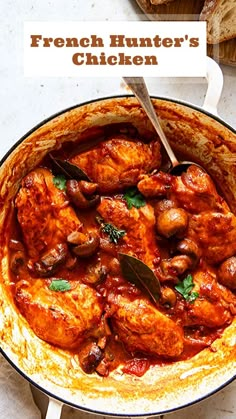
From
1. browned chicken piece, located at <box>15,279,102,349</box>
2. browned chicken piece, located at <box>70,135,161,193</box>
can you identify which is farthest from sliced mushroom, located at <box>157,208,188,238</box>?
browned chicken piece, located at <box>15,279,102,349</box>

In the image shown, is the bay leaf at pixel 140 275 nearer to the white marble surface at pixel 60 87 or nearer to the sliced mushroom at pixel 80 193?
the sliced mushroom at pixel 80 193

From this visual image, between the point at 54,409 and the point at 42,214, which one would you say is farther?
the point at 42,214

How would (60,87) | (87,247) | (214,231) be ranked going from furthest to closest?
(60,87)
(214,231)
(87,247)

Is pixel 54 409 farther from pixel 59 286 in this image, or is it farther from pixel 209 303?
pixel 209 303

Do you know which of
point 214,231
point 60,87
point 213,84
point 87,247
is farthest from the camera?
point 60,87

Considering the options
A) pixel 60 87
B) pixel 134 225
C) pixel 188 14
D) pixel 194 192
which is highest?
pixel 188 14

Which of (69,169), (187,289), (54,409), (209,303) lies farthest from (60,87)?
(54,409)

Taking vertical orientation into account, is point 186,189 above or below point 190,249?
above
